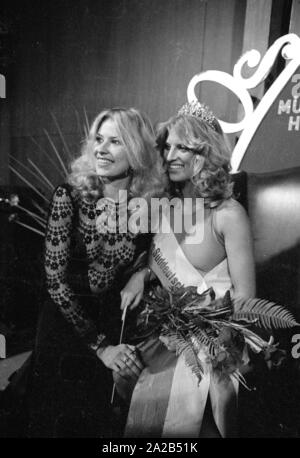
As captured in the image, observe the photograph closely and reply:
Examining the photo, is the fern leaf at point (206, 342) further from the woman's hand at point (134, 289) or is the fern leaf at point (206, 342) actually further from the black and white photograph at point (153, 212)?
the woman's hand at point (134, 289)

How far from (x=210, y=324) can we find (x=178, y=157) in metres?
0.71

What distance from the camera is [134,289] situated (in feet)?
6.55

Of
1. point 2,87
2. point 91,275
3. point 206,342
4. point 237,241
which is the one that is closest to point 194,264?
point 237,241

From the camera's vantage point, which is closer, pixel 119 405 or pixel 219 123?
pixel 219 123

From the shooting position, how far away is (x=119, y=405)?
204cm

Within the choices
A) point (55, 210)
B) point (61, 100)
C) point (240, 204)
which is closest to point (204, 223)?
point (240, 204)

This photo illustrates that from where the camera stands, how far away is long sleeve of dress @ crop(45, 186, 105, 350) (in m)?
1.93

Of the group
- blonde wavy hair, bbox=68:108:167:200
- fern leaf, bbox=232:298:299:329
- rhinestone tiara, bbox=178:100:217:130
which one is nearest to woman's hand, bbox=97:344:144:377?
fern leaf, bbox=232:298:299:329

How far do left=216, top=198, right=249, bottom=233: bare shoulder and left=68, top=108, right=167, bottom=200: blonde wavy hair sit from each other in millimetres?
264

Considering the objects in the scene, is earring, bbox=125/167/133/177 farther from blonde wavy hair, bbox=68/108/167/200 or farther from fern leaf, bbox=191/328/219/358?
fern leaf, bbox=191/328/219/358

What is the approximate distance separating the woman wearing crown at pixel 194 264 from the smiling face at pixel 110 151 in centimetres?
17

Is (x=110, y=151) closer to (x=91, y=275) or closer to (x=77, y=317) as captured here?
(x=91, y=275)

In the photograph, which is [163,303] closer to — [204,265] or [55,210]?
[204,265]

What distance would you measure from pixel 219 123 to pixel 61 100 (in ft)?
2.17
